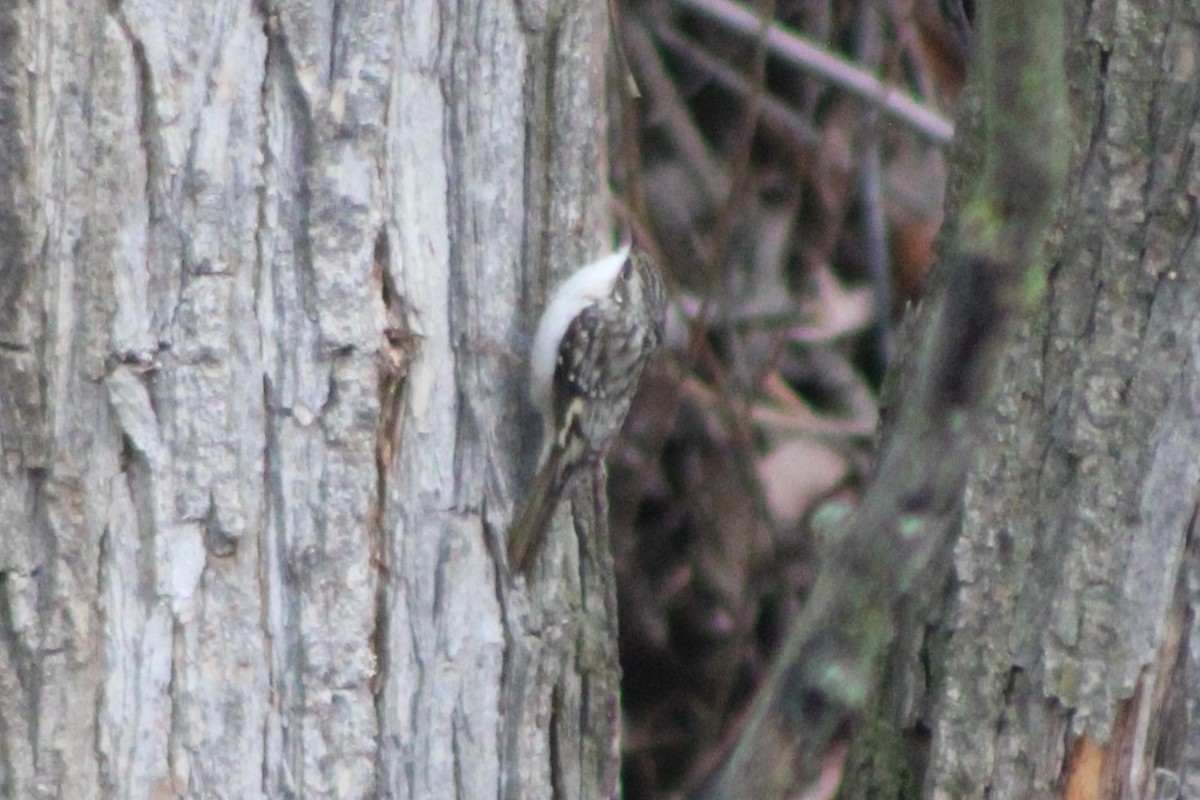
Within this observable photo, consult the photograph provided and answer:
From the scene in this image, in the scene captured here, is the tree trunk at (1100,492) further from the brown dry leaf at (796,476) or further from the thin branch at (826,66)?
the brown dry leaf at (796,476)

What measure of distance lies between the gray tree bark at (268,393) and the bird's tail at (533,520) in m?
0.03

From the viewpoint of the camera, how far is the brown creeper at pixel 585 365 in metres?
2.38

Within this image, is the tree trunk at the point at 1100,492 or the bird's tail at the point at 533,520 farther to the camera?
the bird's tail at the point at 533,520

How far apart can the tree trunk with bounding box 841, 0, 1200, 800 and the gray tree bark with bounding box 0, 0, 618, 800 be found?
0.59 m

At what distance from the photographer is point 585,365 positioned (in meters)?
2.84

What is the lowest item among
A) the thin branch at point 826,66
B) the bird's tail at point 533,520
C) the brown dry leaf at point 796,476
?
the bird's tail at point 533,520

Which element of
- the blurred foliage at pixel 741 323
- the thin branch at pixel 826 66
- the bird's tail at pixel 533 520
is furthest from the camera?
the blurred foliage at pixel 741 323

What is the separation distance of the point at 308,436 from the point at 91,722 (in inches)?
16.7

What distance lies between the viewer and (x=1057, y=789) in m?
2.18

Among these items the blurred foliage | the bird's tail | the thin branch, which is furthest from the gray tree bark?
the blurred foliage

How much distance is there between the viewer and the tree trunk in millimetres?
2098

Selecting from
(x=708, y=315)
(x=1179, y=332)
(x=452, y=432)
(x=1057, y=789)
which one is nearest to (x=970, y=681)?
(x=1057, y=789)

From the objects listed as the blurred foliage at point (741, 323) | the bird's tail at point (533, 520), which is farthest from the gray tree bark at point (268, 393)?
the blurred foliage at point (741, 323)

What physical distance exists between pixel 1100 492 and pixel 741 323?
1978mm
